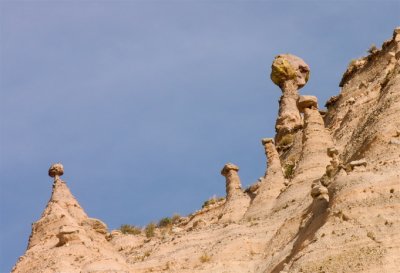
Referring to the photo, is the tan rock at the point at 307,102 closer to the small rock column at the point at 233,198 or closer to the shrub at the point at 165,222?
the small rock column at the point at 233,198

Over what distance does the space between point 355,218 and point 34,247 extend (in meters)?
16.9

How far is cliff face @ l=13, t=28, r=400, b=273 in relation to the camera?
25.8 metres

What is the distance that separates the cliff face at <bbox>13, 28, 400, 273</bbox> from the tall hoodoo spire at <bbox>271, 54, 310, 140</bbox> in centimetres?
762

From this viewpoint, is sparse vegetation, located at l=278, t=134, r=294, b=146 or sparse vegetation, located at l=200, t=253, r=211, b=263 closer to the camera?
sparse vegetation, located at l=200, t=253, r=211, b=263

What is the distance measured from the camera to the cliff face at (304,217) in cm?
2577

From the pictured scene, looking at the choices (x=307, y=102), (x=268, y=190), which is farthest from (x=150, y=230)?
(x=268, y=190)

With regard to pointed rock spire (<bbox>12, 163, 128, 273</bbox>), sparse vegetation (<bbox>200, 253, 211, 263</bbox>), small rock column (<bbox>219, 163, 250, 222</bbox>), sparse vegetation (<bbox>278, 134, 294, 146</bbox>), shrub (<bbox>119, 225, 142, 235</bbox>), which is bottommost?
sparse vegetation (<bbox>200, 253, 211, 263</bbox>)

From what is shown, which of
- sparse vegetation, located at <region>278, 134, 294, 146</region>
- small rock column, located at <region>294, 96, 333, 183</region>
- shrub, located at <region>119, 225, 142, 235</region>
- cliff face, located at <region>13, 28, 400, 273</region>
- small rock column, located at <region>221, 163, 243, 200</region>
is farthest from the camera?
shrub, located at <region>119, 225, 142, 235</region>

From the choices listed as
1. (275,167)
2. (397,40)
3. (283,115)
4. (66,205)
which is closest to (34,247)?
(66,205)

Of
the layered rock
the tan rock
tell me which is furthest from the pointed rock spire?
the tan rock

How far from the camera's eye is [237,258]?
1364 inches

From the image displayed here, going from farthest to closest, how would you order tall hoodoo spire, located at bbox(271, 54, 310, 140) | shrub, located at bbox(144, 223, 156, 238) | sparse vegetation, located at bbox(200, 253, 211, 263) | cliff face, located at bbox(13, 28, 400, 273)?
tall hoodoo spire, located at bbox(271, 54, 310, 140) < shrub, located at bbox(144, 223, 156, 238) < sparse vegetation, located at bbox(200, 253, 211, 263) < cliff face, located at bbox(13, 28, 400, 273)

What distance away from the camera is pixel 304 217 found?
1268 inches

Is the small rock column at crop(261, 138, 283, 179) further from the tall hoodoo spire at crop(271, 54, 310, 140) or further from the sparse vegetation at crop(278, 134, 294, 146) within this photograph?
the tall hoodoo spire at crop(271, 54, 310, 140)
